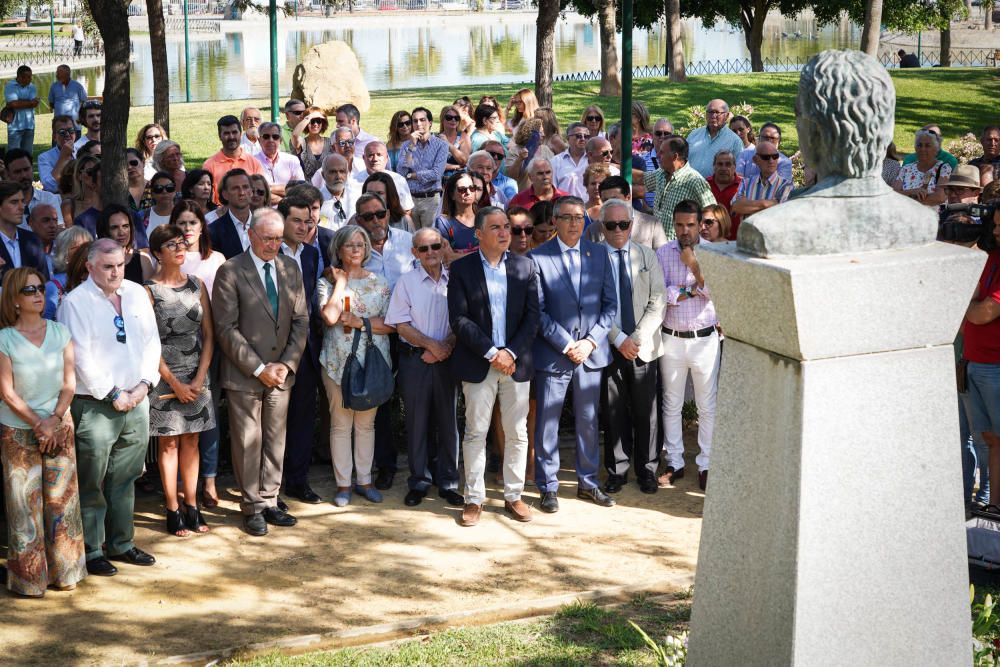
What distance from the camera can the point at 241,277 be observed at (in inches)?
349

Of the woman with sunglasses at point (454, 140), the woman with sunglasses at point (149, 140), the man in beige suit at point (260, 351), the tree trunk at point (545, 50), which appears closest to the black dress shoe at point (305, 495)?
the man in beige suit at point (260, 351)

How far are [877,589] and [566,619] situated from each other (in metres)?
2.93

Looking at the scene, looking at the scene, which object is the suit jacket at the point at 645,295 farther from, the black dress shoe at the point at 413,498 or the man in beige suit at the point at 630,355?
the black dress shoe at the point at 413,498

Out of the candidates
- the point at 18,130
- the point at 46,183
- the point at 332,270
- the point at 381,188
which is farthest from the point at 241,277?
the point at 18,130

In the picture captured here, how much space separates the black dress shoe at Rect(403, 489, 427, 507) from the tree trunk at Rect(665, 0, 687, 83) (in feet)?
76.0

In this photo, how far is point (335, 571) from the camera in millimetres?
8195

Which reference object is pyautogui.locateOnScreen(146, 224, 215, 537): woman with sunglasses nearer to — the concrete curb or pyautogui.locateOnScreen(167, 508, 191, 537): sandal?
pyautogui.locateOnScreen(167, 508, 191, 537): sandal

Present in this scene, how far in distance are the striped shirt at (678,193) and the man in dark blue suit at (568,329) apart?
197 cm

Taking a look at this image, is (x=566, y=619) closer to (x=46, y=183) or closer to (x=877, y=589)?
(x=877, y=589)

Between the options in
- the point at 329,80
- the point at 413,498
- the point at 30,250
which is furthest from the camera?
the point at 329,80

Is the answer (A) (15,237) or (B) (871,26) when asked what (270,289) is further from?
(B) (871,26)

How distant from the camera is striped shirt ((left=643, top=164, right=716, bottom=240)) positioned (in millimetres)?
→ 11219

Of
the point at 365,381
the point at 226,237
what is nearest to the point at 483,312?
the point at 365,381

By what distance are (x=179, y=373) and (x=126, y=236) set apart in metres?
1.16
